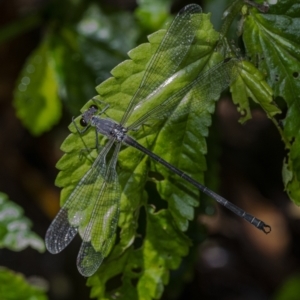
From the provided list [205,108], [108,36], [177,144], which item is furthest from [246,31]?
[108,36]

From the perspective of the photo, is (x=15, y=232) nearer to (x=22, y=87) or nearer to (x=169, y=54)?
(x=169, y=54)

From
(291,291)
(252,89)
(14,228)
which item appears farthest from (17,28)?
(291,291)

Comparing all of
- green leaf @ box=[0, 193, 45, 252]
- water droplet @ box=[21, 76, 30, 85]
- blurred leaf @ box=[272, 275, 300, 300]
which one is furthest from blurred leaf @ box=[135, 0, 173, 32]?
blurred leaf @ box=[272, 275, 300, 300]

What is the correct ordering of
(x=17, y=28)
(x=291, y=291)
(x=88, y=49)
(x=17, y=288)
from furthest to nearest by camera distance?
1. (x=17, y=28)
2. (x=291, y=291)
3. (x=88, y=49)
4. (x=17, y=288)

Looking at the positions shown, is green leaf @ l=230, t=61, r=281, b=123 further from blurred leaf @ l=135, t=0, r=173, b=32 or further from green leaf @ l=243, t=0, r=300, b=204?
blurred leaf @ l=135, t=0, r=173, b=32

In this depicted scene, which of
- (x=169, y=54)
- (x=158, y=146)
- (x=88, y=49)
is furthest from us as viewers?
(x=88, y=49)

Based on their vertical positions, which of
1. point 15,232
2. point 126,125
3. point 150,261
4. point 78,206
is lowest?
point 150,261

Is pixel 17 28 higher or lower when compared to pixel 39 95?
higher

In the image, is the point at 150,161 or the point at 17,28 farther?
the point at 17,28
